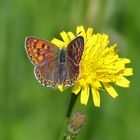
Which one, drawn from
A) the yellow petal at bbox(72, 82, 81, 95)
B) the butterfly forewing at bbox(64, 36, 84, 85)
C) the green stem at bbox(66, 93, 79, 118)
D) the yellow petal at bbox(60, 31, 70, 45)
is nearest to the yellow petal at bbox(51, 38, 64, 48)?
the yellow petal at bbox(60, 31, 70, 45)

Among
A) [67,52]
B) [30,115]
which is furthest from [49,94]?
[67,52]

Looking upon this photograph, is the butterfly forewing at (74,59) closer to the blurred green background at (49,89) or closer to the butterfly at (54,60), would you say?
the butterfly at (54,60)

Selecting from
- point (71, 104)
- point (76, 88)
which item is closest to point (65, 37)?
point (76, 88)

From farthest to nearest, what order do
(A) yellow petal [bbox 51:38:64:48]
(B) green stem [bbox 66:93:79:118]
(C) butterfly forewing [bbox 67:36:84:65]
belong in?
(A) yellow petal [bbox 51:38:64:48] → (C) butterfly forewing [bbox 67:36:84:65] → (B) green stem [bbox 66:93:79:118]

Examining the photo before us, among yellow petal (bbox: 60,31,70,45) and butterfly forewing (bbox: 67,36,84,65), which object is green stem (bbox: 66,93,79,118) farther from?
yellow petal (bbox: 60,31,70,45)

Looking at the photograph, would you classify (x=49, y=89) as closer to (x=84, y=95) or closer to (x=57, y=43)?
(x=57, y=43)

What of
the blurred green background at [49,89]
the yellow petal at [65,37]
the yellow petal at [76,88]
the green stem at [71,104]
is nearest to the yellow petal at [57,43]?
the yellow petal at [65,37]

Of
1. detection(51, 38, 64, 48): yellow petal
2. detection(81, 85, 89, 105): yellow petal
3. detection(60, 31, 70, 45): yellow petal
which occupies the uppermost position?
detection(60, 31, 70, 45): yellow petal

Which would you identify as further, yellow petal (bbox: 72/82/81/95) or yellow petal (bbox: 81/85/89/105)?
yellow petal (bbox: 81/85/89/105)
